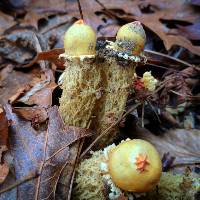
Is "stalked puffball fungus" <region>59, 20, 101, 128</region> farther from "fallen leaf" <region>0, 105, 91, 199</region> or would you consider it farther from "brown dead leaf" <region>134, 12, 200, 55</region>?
"brown dead leaf" <region>134, 12, 200, 55</region>

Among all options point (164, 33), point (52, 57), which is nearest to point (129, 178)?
point (52, 57)

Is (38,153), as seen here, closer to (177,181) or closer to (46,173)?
(46,173)

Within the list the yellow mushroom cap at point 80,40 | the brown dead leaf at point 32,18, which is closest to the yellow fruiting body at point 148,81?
the yellow mushroom cap at point 80,40

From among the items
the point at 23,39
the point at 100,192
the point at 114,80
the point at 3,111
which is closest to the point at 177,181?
the point at 100,192

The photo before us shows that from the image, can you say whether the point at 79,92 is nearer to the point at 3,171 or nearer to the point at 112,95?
the point at 112,95

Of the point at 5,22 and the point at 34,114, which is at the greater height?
the point at 5,22

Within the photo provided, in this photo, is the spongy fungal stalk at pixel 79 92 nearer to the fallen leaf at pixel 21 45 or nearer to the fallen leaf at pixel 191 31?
the fallen leaf at pixel 21 45
